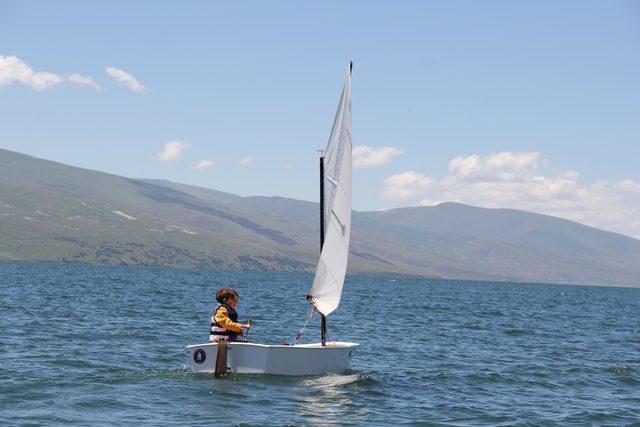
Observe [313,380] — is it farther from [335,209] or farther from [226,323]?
[335,209]

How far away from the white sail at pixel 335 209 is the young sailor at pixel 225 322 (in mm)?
3312

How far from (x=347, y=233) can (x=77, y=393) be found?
1142 centimetres

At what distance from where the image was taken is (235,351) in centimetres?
2600

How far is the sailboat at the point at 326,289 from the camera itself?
85.5ft

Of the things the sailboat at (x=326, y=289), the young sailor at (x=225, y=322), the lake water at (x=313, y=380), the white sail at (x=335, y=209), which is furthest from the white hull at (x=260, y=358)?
the white sail at (x=335, y=209)

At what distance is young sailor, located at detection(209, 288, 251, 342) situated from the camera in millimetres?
26109

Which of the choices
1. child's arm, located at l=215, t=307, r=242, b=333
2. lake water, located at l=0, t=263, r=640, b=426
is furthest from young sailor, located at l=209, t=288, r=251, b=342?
lake water, located at l=0, t=263, r=640, b=426

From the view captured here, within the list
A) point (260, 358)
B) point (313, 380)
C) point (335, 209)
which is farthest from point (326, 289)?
point (260, 358)

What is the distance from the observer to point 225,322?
26.1m

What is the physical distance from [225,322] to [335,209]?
5806 mm

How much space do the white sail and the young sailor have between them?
3312 millimetres

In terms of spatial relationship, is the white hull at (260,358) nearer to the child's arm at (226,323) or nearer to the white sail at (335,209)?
the child's arm at (226,323)

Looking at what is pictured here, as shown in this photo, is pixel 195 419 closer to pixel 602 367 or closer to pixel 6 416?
pixel 6 416

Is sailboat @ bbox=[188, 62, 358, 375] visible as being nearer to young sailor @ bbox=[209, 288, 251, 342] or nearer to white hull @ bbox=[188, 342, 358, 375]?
white hull @ bbox=[188, 342, 358, 375]
